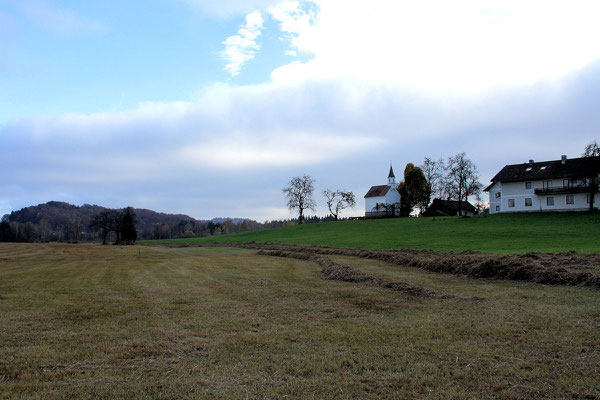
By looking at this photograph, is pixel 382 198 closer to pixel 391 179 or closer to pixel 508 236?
pixel 391 179

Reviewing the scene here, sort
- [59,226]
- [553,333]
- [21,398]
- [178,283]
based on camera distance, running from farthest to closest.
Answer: [59,226], [178,283], [553,333], [21,398]

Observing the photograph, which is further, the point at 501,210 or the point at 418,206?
the point at 418,206

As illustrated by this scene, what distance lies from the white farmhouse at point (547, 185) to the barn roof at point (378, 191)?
101 feet

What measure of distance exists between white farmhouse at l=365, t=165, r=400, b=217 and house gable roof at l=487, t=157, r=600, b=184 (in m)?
29.3

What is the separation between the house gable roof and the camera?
6016 cm

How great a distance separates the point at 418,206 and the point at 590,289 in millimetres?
82754

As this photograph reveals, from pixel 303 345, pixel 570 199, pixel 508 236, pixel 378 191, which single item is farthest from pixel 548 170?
pixel 303 345

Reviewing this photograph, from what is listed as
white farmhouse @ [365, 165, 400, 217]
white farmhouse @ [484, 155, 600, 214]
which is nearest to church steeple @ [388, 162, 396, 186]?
white farmhouse @ [365, 165, 400, 217]

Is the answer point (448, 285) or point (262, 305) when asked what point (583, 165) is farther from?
point (262, 305)

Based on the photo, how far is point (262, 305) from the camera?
1193 centimetres

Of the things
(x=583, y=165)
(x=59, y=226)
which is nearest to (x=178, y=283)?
(x=583, y=165)

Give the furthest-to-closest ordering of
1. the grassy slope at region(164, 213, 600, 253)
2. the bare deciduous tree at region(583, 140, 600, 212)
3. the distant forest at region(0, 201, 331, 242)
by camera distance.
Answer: the distant forest at region(0, 201, 331, 242)
the bare deciduous tree at region(583, 140, 600, 212)
the grassy slope at region(164, 213, 600, 253)

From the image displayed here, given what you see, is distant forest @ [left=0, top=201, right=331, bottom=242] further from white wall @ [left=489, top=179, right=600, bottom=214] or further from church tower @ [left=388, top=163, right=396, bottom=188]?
white wall @ [left=489, top=179, right=600, bottom=214]

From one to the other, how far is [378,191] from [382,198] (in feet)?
9.03
